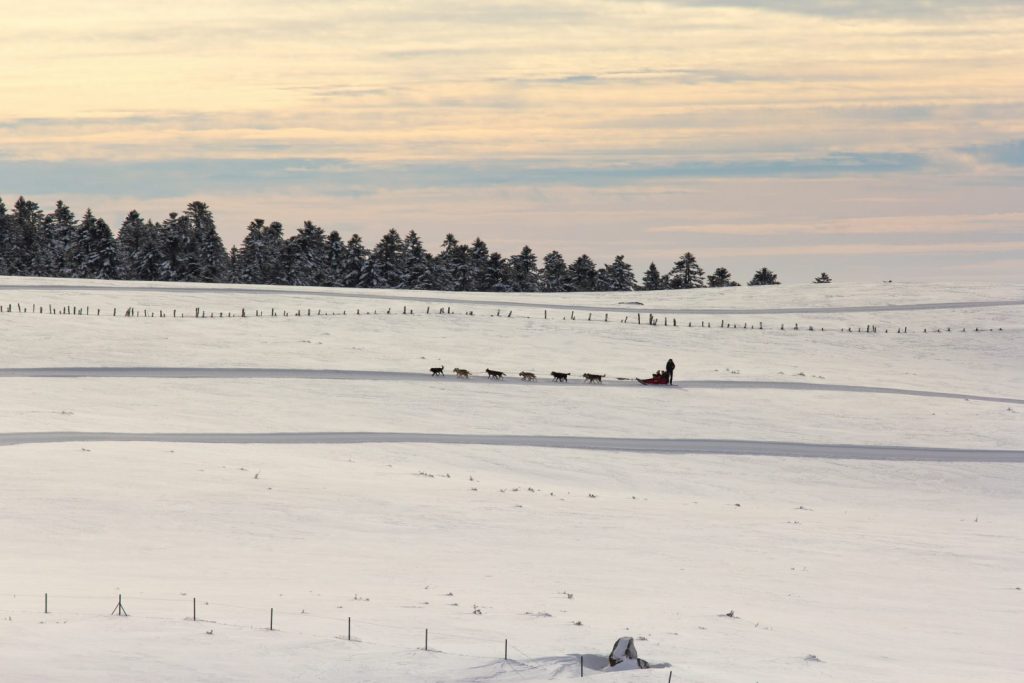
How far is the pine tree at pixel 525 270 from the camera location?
624ft

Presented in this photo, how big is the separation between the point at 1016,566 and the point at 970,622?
8.50m

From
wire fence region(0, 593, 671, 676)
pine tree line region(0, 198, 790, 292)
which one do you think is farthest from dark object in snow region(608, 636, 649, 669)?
pine tree line region(0, 198, 790, 292)

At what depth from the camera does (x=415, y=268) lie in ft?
575

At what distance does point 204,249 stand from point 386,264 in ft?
81.3

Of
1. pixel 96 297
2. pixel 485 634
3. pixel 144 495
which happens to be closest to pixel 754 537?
pixel 485 634

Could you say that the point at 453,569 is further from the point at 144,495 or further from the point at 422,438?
the point at 422,438

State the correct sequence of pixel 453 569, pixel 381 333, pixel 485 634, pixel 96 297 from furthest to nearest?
pixel 96 297 < pixel 381 333 < pixel 453 569 < pixel 485 634

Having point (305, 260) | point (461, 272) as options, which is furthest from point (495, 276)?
point (305, 260)

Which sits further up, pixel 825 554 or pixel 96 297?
pixel 96 297

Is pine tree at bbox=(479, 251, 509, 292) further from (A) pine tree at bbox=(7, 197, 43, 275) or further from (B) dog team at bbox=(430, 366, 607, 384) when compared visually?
(B) dog team at bbox=(430, 366, 607, 384)

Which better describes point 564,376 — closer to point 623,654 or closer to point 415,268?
point 623,654

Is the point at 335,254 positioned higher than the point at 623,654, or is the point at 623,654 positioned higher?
the point at 335,254

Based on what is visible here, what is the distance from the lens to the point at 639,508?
40812 millimetres

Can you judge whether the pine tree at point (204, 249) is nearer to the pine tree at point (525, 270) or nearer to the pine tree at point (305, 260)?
the pine tree at point (305, 260)
